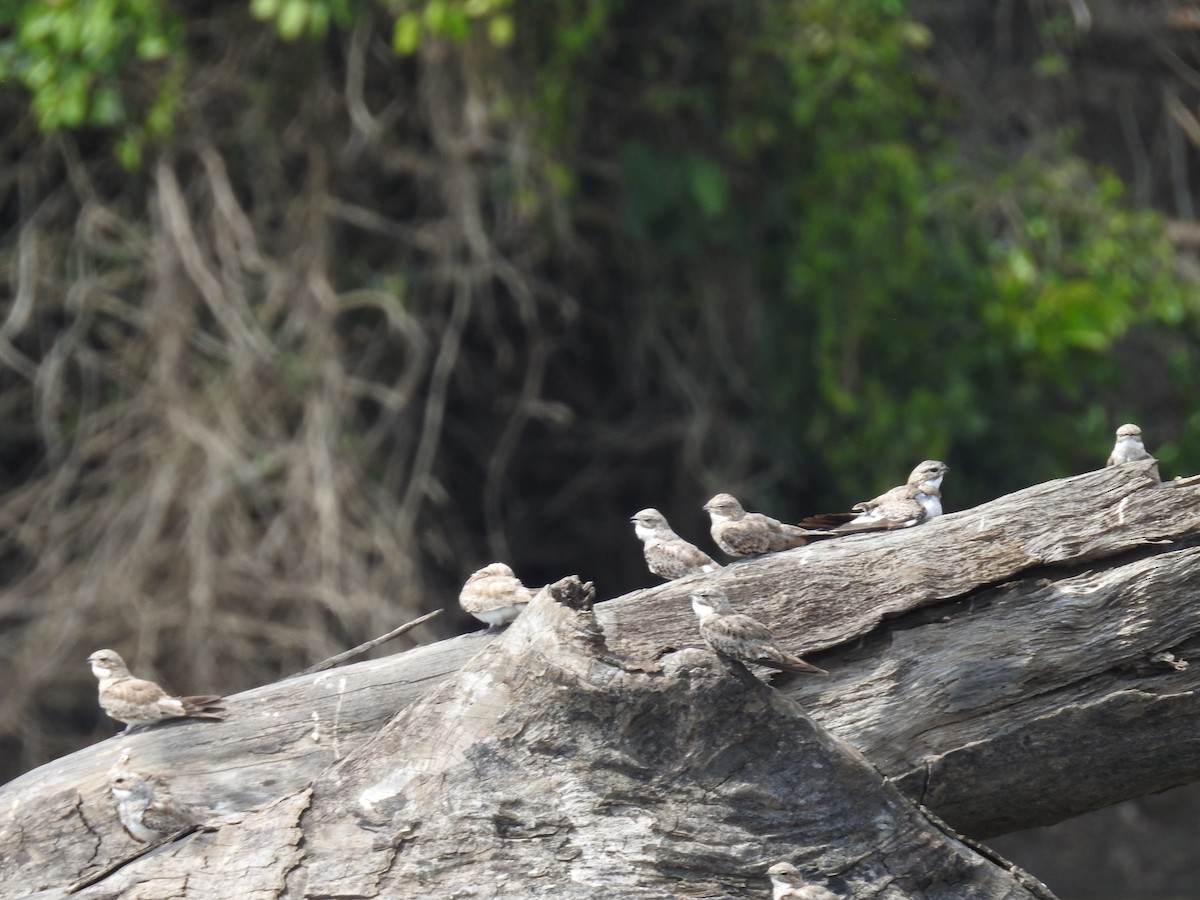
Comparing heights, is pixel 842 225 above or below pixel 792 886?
above

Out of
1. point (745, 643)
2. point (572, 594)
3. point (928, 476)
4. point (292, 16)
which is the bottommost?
point (745, 643)

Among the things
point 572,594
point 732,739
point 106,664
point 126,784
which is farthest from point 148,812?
point 732,739

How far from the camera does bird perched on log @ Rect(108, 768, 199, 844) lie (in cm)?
493

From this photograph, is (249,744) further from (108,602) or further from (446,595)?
(446,595)

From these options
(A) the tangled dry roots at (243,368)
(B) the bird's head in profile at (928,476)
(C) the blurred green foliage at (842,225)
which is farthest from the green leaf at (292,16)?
(B) the bird's head in profile at (928,476)

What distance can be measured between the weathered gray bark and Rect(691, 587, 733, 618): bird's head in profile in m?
0.30

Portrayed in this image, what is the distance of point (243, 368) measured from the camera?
9773 millimetres

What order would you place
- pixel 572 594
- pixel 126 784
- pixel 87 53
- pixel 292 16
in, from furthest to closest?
pixel 87 53
pixel 292 16
pixel 126 784
pixel 572 594

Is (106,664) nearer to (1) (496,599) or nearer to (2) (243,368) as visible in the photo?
(1) (496,599)

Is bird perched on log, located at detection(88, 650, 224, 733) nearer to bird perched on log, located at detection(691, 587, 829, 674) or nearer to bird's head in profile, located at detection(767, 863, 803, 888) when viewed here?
bird perched on log, located at detection(691, 587, 829, 674)

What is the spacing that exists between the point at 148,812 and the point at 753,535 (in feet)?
6.70

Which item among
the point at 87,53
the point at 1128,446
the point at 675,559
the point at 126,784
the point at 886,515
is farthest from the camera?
the point at 87,53

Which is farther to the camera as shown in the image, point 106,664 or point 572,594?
point 106,664

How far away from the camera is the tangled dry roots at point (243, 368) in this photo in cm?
966
